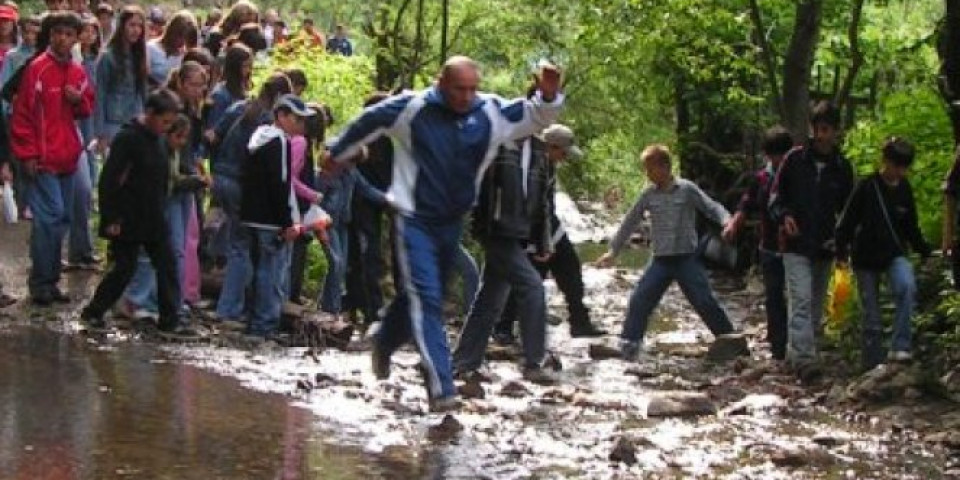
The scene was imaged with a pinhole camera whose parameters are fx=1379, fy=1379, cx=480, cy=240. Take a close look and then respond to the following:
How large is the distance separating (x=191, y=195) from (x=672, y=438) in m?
5.15

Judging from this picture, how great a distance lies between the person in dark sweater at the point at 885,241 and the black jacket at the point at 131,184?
495 centimetres

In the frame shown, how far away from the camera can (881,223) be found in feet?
31.8

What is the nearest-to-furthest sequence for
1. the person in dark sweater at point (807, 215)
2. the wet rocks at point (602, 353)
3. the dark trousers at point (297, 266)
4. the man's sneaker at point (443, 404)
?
the man's sneaker at point (443, 404) < the person in dark sweater at point (807, 215) < the wet rocks at point (602, 353) < the dark trousers at point (297, 266)

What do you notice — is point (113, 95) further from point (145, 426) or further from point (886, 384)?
point (886, 384)

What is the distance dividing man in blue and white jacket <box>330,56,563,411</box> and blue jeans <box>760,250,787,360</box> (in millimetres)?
3791

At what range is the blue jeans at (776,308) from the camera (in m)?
11.1

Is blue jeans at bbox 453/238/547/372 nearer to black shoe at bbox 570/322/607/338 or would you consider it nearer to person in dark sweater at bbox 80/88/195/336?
person in dark sweater at bbox 80/88/195/336

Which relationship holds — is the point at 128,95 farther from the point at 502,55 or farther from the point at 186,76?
the point at 502,55

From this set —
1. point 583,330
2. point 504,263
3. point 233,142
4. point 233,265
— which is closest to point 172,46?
point 233,142

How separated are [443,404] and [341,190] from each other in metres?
4.68

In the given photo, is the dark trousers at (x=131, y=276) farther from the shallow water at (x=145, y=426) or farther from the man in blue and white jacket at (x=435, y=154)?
the man in blue and white jacket at (x=435, y=154)

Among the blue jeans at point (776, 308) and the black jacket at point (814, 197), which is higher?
the black jacket at point (814, 197)

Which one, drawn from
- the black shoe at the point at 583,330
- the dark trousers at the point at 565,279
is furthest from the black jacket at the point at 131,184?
the black shoe at the point at 583,330

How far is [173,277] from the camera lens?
33.3 feet
